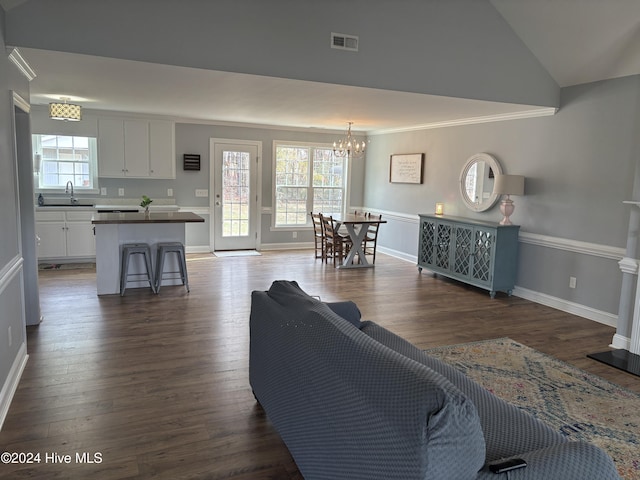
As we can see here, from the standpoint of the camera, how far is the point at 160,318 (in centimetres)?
466

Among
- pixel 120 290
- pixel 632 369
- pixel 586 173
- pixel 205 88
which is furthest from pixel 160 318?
pixel 586 173

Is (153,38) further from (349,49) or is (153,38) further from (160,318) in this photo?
(160,318)

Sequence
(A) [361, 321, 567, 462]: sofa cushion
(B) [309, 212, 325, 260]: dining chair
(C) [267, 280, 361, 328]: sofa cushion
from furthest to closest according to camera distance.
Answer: (B) [309, 212, 325, 260]: dining chair → (C) [267, 280, 361, 328]: sofa cushion → (A) [361, 321, 567, 462]: sofa cushion

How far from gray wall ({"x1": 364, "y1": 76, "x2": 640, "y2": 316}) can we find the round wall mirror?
0.35ft

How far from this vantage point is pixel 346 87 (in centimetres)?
447

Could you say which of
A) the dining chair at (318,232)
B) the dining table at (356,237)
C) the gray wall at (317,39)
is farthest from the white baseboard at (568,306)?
the dining chair at (318,232)

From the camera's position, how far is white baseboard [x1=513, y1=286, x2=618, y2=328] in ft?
16.0

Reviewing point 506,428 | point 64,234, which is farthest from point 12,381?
point 64,234

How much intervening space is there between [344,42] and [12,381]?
3.72 meters

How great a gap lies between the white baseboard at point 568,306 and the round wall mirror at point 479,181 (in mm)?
1234

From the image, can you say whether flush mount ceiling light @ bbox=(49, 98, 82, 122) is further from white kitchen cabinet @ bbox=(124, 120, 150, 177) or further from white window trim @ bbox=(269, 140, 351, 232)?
white window trim @ bbox=(269, 140, 351, 232)

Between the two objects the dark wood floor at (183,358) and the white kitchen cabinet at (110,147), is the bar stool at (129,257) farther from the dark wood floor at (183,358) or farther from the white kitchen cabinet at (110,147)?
the white kitchen cabinet at (110,147)

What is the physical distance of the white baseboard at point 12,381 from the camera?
109 inches

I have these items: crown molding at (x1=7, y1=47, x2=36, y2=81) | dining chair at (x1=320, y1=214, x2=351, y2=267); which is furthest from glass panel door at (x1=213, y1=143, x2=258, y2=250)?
crown molding at (x1=7, y1=47, x2=36, y2=81)
